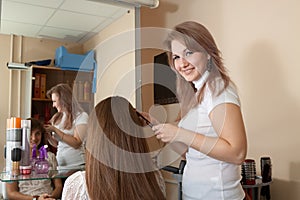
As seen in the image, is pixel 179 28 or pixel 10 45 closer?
pixel 179 28

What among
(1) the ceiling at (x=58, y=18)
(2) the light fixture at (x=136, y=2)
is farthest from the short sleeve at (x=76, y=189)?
(2) the light fixture at (x=136, y=2)

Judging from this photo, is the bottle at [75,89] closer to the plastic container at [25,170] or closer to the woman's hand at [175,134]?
the plastic container at [25,170]

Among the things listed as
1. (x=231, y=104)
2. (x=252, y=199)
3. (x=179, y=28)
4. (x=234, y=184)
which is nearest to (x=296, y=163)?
(x=252, y=199)

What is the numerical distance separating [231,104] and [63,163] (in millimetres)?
1014

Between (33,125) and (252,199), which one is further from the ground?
(33,125)

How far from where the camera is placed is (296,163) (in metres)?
1.26

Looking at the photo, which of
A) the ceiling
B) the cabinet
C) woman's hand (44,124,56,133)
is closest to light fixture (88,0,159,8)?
the ceiling

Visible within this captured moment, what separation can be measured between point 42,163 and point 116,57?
745 millimetres

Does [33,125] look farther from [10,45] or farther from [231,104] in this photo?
[231,104]

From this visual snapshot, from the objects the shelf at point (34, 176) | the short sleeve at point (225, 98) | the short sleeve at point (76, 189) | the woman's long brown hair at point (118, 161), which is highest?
the short sleeve at point (225, 98)

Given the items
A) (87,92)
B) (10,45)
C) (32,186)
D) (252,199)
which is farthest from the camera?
(87,92)

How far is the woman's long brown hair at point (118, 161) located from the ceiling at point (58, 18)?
1.04 meters

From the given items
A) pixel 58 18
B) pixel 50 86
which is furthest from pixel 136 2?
pixel 50 86

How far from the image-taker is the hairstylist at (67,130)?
5.07 ft
